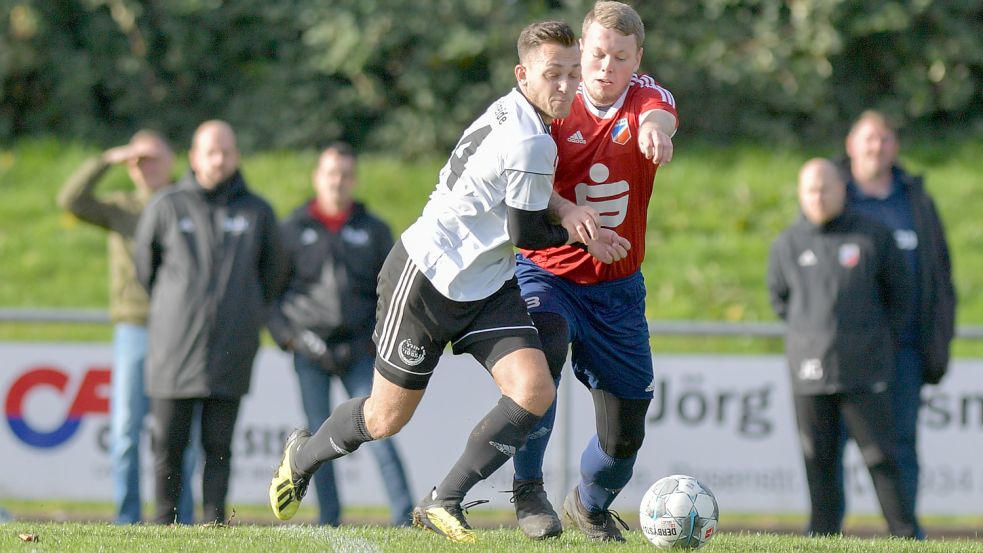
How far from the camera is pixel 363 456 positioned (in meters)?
10.4

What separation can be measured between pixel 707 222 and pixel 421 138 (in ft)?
11.5

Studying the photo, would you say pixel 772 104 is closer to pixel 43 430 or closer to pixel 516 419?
pixel 43 430

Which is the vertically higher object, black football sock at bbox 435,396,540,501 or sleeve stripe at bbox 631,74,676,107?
sleeve stripe at bbox 631,74,676,107

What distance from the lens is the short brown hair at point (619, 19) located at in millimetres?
5926

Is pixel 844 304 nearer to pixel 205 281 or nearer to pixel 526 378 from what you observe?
pixel 526 378

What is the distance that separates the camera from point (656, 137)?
5613 mm

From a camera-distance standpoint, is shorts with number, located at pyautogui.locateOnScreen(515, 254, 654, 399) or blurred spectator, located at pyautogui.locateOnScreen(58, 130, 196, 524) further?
blurred spectator, located at pyautogui.locateOnScreen(58, 130, 196, 524)

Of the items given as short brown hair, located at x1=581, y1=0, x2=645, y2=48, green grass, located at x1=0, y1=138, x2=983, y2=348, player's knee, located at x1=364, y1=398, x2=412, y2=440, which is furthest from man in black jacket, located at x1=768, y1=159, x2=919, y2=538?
green grass, located at x1=0, y1=138, x2=983, y2=348

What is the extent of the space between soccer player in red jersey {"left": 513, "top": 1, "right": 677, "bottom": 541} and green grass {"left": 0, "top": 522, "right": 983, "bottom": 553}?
1.05ft

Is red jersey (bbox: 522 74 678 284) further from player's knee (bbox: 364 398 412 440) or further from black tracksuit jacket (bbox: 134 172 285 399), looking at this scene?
black tracksuit jacket (bbox: 134 172 285 399)

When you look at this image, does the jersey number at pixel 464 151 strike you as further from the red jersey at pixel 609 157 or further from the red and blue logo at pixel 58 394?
the red and blue logo at pixel 58 394

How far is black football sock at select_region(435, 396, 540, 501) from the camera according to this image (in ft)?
19.0

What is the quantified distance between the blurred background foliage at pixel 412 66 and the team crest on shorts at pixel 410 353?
31.3 ft

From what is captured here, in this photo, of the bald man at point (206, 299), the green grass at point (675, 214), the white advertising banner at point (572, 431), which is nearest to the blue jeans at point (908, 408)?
the white advertising banner at point (572, 431)
